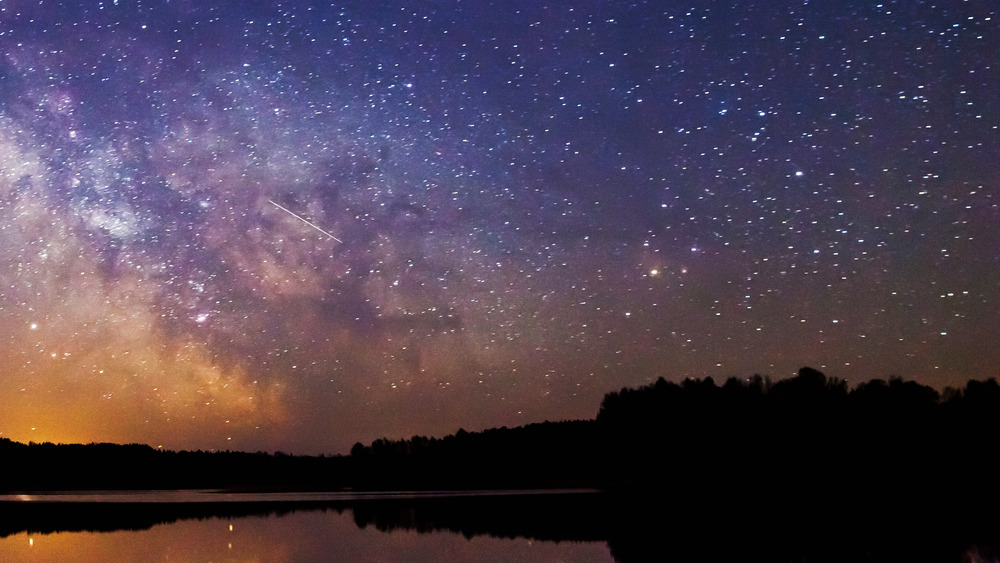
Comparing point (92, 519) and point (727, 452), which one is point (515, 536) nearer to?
point (92, 519)

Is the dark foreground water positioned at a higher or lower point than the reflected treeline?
lower

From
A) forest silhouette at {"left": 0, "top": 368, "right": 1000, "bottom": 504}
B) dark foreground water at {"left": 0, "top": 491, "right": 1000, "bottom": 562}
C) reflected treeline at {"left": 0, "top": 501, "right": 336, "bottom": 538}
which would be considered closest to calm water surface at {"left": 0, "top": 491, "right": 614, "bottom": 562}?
dark foreground water at {"left": 0, "top": 491, "right": 1000, "bottom": 562}

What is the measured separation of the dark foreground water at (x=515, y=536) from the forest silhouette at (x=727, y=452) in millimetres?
11381

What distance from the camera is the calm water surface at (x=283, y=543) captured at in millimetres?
22125

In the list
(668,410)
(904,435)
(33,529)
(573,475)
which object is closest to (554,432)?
(573,475)

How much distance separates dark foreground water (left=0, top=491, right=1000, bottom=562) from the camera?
70.2 feet

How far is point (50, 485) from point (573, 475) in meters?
72.7

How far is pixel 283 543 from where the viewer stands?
25766mm

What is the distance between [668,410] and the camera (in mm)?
90438

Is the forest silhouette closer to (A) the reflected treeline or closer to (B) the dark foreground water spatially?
(B) the dark foreground water

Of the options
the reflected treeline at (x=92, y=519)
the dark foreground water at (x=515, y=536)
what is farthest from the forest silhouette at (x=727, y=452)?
the reflected treeline at (x=92, y=519)

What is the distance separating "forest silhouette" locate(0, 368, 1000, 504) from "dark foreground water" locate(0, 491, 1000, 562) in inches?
448

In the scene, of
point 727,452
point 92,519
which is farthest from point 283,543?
point 727,452

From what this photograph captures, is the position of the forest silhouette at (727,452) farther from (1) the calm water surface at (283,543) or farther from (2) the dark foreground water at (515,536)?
(1) the calm water surface at (283,543)
